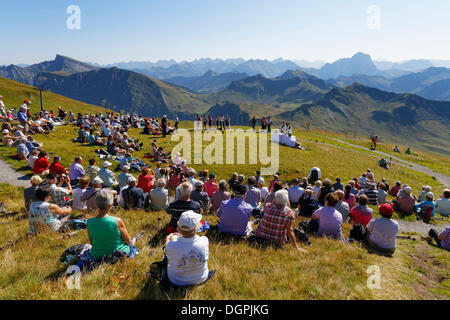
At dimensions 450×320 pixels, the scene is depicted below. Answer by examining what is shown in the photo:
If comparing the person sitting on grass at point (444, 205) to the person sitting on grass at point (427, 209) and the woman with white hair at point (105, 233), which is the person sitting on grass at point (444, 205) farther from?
the woman with white hair at point (105, 233)

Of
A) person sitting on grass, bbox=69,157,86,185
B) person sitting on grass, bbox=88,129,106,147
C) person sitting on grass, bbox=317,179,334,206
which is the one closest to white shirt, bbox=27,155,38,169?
person sitting on grass, bbox=69,157,86,185

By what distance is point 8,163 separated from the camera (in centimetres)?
1872

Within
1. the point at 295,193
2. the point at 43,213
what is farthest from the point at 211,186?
the point at 43,213

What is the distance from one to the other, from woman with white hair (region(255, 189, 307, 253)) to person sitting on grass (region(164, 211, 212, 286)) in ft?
10.5

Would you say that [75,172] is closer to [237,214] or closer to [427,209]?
[237,214]

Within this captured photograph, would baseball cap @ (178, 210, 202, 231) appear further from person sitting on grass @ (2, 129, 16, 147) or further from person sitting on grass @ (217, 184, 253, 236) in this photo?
person sitting on grass @ (2, 129, 16, 147)

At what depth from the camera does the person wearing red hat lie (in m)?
8.16

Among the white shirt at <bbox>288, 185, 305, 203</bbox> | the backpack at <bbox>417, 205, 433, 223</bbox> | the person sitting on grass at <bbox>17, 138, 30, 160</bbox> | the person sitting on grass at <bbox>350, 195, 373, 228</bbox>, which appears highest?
the person sitting on grass at <bbox>17, 138, 30, 160</bbox>

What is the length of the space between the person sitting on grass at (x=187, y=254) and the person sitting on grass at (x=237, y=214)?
9.94 ft

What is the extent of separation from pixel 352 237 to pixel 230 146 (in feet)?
70.9

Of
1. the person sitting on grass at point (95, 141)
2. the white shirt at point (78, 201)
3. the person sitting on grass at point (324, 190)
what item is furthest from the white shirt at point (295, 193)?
the person sitting on grass at point (95, 141)

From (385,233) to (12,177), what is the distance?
22251 millimetres
